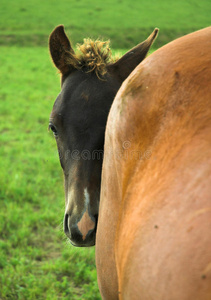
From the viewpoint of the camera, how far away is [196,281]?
0.86 m

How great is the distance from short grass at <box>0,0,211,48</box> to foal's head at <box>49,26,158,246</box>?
1582cm

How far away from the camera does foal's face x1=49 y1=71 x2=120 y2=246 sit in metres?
1.98

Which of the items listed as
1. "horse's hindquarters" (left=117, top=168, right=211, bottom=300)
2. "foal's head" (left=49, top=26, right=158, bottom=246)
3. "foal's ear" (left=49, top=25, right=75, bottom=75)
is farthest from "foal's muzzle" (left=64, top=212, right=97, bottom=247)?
"foal's ear" (left=49, top=25, right=75, bottom=75)

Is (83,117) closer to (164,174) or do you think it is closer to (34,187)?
(164,174)

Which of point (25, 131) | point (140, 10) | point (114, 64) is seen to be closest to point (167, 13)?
point (140, 10)

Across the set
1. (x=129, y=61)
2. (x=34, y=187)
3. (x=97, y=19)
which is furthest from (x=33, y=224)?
(x=97, y=19)

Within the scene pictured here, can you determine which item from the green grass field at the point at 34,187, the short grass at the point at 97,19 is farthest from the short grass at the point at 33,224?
the short grass at the point at 97,19

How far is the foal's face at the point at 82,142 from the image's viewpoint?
1.98m

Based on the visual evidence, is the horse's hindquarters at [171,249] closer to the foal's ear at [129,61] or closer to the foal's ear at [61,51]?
the foal's ear at [129,61]

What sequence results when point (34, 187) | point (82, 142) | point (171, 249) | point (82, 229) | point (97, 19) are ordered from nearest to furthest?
point (171, 249), point (82, 229), point (82, 142), point (34, 187), point (97, 19)

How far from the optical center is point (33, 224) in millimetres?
4578

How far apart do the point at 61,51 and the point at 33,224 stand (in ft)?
9.16

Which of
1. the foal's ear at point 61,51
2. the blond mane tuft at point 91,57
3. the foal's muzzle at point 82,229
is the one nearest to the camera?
the foal's muzzle at point 82,229

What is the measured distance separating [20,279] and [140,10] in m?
25.1
